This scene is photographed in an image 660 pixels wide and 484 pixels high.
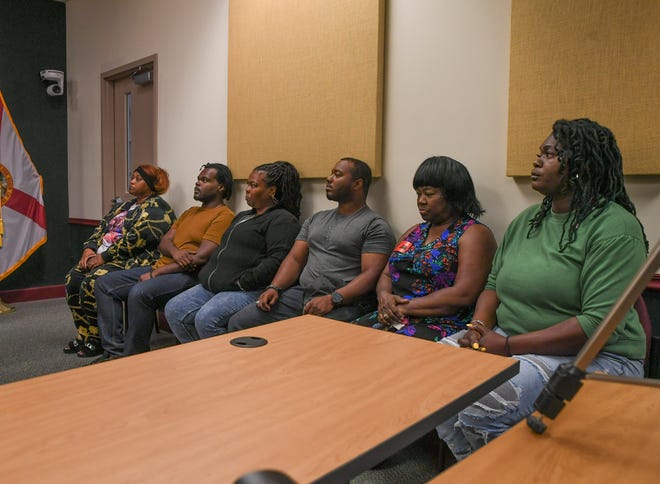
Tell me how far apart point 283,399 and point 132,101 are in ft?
13.8

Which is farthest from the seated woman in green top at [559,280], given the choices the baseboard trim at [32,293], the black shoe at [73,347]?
the baseboard trim at [32,293]

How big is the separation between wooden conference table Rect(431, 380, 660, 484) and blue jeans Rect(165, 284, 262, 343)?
2.00m

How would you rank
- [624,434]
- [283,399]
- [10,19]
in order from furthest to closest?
[10,19], [283,399], [624,434]

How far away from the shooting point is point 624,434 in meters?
0.70

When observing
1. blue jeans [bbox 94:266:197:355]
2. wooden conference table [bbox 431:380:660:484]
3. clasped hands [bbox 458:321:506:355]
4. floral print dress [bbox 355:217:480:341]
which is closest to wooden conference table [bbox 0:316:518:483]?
wooden conference table [bbox 431:380:660:484]

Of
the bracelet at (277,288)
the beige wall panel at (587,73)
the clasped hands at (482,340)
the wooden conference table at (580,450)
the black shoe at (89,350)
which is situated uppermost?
the beige wall panel at (587,73)

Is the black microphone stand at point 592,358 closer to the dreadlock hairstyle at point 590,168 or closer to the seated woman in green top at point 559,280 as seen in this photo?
the seated woman in green top at point 559,280

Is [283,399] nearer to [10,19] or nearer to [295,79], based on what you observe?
[295,79]

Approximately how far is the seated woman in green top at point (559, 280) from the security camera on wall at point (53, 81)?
180 inches

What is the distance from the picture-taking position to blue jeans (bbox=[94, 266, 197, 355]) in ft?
9.75

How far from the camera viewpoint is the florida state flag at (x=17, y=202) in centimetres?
441

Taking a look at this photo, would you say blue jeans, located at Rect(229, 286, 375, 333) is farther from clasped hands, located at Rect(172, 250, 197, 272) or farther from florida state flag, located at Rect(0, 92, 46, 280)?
florida state flag, located at Rect(0, 92, 46, 280)

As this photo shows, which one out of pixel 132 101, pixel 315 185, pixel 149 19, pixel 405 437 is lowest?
pixel 405 437

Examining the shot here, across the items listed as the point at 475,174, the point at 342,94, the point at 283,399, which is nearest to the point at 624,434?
the point at 283,399
